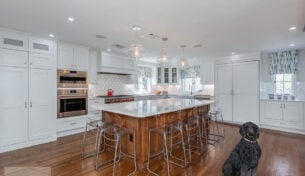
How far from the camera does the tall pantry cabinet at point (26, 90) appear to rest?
3.40 meters

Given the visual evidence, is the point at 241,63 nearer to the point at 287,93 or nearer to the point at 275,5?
the point at 287,93

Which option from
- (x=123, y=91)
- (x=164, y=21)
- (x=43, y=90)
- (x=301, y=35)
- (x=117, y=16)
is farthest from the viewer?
(x=123, y=91)

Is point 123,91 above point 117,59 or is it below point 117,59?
below

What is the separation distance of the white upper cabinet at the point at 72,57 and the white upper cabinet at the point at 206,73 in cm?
439

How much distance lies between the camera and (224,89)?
20.3 feet

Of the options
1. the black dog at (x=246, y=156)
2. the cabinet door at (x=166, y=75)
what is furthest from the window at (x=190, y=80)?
the black dog at (x=246, y=156)

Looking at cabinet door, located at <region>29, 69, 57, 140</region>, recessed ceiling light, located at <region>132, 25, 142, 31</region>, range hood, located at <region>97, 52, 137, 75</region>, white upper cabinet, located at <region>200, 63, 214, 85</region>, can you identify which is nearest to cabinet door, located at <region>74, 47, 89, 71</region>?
range hood, located at <region>97, 52, 137, 75</region>

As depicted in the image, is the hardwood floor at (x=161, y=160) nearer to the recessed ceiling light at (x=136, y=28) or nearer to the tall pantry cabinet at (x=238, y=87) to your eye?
the tall pantry cabinet at (x=238, y=87)

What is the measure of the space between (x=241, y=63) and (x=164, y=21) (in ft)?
13.3

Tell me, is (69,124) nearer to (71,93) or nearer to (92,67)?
(71,93)

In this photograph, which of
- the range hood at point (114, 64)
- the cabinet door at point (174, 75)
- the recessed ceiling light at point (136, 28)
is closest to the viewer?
the recessed ceiling light at point (136, 28)

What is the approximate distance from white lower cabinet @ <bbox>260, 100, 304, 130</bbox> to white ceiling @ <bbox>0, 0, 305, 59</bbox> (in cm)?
190

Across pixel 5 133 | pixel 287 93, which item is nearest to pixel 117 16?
pixel 5 133

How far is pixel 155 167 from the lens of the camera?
2.81 meters
